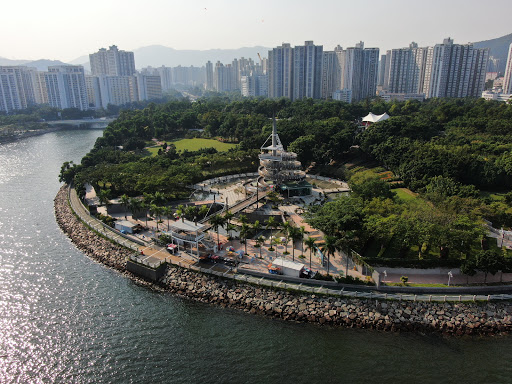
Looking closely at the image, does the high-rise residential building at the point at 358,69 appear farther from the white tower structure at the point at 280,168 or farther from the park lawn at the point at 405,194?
the white tower structure at the point at 280,168

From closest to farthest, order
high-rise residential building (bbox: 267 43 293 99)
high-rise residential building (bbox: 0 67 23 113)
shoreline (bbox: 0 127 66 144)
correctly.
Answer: shoreline (bbox: 0 127 66 144)
high-rise residential building (bbox: 0 67 23 113)
high-rise residential building (bbox: 267 43 293 99)

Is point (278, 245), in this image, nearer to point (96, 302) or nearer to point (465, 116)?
point (96, 302)

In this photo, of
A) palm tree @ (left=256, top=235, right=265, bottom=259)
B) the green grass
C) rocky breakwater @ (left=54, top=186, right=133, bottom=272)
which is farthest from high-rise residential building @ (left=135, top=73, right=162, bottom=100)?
palm tree @ (left=256, top=235, right=265, bottom=259)

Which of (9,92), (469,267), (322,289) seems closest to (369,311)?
(322,289)

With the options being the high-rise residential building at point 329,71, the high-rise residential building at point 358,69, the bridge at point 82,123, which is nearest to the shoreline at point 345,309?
the bridge at point 82,123

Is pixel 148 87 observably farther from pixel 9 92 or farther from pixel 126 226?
pixel 126 226

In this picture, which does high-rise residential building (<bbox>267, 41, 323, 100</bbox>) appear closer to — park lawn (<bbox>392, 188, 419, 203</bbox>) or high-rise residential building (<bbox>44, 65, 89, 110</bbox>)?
high-rise residential building (<bbox>44, 65, 89, 110</bbox>)
